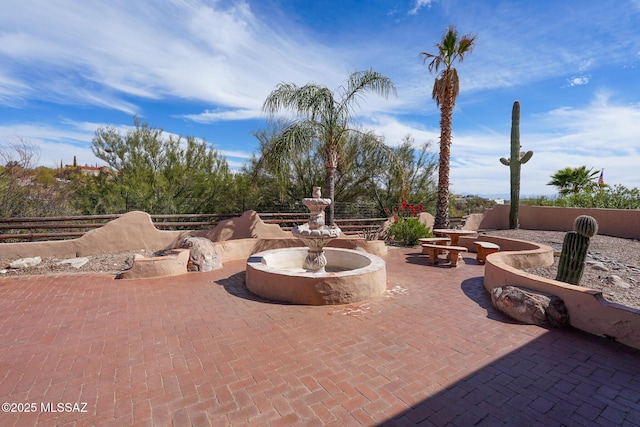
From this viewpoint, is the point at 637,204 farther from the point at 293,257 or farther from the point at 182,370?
the point at 182,370

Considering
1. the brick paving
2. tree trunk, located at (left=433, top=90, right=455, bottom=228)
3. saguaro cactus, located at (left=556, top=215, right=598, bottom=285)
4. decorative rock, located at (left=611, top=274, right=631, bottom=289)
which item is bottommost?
the brick paving

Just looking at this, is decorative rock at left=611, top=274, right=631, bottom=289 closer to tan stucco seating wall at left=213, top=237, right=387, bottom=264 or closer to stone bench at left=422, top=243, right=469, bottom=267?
stone bench at left=422, top=243, right=469, bottom=267

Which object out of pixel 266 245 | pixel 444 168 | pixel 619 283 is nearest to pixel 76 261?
pixel 266 245

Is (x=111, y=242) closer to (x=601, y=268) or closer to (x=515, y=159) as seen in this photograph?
(x=601, y=268)

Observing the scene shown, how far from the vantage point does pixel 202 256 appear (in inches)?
277

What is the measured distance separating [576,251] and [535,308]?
1.59 metres

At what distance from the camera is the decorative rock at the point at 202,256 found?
6914mm

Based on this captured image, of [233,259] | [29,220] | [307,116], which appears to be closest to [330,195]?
[307,116]

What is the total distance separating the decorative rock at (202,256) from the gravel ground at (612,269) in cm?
696

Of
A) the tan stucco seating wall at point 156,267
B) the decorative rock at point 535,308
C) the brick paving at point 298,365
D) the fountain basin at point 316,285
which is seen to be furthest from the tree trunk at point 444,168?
the tan stucco seating wall at point 156,267

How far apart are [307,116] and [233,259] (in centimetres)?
461

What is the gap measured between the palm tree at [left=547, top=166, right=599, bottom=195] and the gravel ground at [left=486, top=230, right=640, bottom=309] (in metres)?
8.65

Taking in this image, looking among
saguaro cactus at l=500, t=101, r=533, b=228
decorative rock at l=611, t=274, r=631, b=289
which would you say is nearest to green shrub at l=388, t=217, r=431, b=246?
saguaro cactus at l=500, t=101, r=533, b=228

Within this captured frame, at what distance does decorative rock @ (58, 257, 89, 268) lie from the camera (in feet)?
22.8
